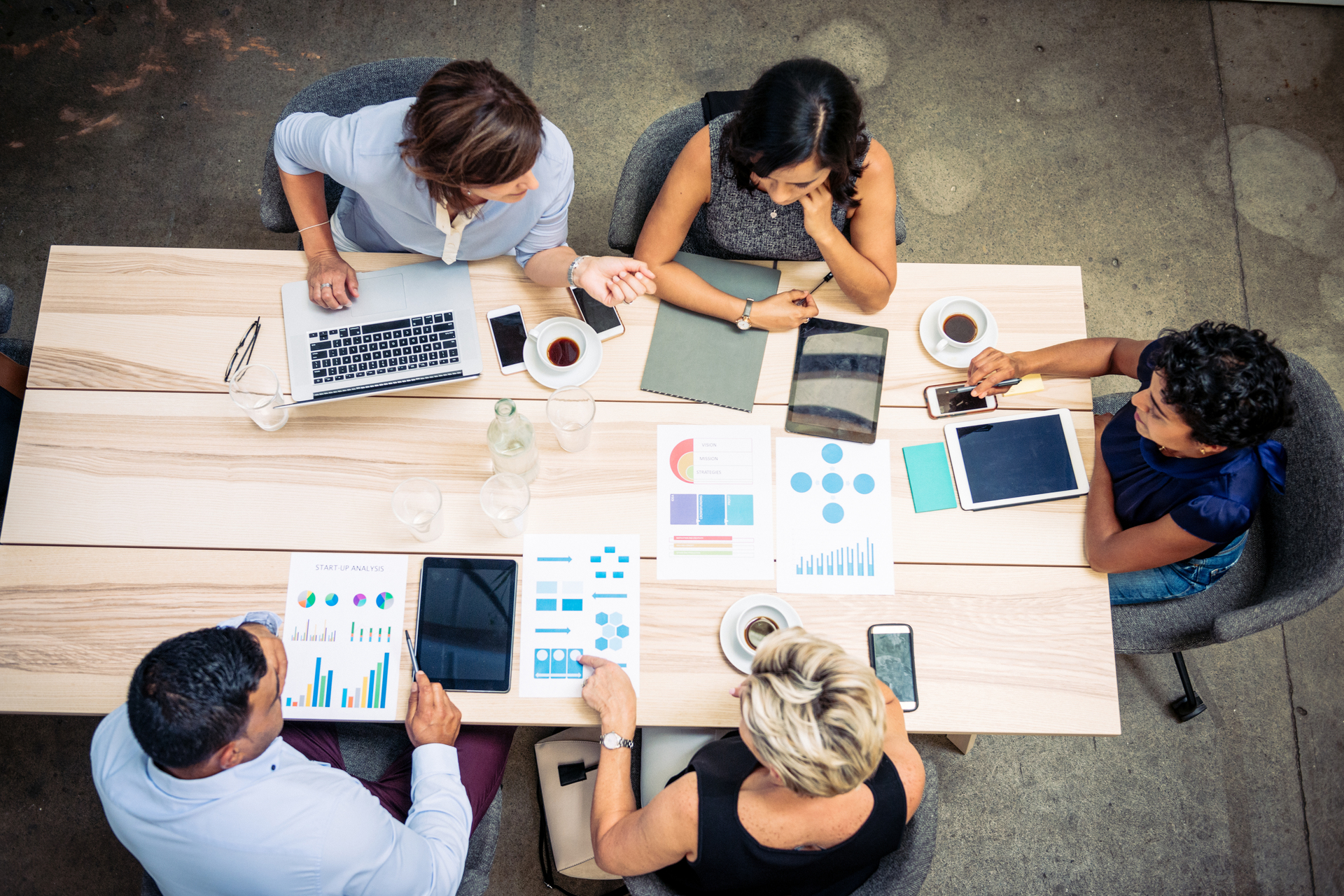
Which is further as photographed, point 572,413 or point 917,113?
point 917,113

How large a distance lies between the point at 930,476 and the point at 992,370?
253 mm

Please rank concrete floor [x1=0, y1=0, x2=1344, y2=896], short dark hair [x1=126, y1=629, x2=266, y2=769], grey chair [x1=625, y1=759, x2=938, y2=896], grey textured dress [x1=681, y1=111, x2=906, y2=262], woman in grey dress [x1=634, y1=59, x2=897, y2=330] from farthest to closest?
1. concrete floor [x1=0, y1=0, x2=1344, y2=896]
2. grey textured dress [x1=681, y1=111, x2=906, y2=262]
3. woman in grey dress [x1=634, y1=59, x2=897, y2=330]
4. grey chair [x1=625, y1=759, x2=938, y2=896]
5. short dark hair [x1=126, y1=629, x2=266, y2=769]

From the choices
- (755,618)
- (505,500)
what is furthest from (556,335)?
(755,618)

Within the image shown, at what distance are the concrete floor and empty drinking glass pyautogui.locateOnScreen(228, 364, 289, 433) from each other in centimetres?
130

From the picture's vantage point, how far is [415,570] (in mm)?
1454

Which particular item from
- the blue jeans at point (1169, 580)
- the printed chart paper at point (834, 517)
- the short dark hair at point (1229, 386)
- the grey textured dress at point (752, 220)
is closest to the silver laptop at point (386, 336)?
the grey textured dress at point (752, 220)

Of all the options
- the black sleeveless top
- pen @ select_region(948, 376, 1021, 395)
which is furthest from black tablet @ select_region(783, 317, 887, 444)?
the black sleeveless top

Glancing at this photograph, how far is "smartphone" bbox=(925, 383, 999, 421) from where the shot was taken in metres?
1.56

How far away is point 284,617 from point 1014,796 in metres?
2.03

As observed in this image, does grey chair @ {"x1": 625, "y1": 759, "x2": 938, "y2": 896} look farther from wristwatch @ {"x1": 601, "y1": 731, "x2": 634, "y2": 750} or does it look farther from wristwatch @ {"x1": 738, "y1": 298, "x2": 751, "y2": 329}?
wristwatch @ {"x1": 738, "y1": 298, "x2": 751, "y2": 329}

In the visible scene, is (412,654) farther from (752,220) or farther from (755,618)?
(752,220)

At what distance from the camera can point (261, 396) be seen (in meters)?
1.51

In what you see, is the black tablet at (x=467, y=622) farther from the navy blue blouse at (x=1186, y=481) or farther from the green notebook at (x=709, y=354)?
the navy blue blouse at (x=1186, y=481)

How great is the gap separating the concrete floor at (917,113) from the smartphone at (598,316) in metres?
1.08
